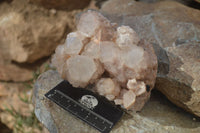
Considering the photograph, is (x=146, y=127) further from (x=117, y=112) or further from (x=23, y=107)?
(x=23, y=107)

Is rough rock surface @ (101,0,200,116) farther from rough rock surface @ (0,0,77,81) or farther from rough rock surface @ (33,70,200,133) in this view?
rough rock surface @ (0,0,77,81)

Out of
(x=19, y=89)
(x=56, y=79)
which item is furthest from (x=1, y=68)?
(x=56, y=79)

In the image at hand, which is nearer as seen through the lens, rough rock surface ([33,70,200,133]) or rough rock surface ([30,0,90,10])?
rough rock surface ([33,70,200,133])

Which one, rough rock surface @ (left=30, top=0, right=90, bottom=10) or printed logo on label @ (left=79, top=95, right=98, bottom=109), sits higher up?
rough rock surface @ (left=30, top=0, right=90, bottom=10)

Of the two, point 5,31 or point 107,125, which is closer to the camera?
point 107,125

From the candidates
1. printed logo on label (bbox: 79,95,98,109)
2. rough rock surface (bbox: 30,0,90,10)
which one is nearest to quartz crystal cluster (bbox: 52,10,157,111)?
printed logo on label (bbox: 79,95,98,109)

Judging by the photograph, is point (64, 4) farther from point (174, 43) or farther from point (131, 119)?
point (131, 119)
